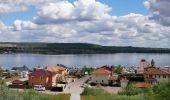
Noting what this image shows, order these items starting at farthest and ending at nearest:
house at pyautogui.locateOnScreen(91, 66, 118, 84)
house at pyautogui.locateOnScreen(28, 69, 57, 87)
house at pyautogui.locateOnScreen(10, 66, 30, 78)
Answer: house at pyautogui.locateOnScreen(10, 66, 30, 78) → house at pyautogui.locateOnScreen(91, 66, 118, 84) → house at pyautogui.locateOnScreen(28, 69, 57, 87)

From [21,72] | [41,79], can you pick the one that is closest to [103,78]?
[41,79]

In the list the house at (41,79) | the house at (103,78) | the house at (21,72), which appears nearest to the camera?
the house at (41,79)

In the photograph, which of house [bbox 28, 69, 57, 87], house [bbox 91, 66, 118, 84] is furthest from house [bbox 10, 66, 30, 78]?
house [bbox 28, 69, 57, 87]

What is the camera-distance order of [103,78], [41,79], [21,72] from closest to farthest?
1. [41,79]
2. [103,78]
3. [21,72]

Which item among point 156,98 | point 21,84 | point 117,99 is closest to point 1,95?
point 156,98

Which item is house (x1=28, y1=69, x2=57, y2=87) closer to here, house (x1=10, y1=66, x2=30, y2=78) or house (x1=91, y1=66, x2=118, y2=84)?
house (x1=91, y1=66, x2=118, y2=84)

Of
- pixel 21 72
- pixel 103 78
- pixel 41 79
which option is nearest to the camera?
pixel 41 79

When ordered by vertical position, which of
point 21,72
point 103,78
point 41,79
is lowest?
point 21,72

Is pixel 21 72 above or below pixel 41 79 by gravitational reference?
below

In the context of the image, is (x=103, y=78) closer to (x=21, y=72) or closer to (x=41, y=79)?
(x=41, y=79)

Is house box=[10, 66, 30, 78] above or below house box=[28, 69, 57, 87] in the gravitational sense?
below

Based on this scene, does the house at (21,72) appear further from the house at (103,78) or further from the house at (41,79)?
the house at (41,79)

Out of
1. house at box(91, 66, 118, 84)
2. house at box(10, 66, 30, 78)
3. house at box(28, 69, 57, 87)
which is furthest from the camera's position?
house at box(10, 66, 30, 78)

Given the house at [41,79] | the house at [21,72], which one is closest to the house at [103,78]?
the house at [41,79]
